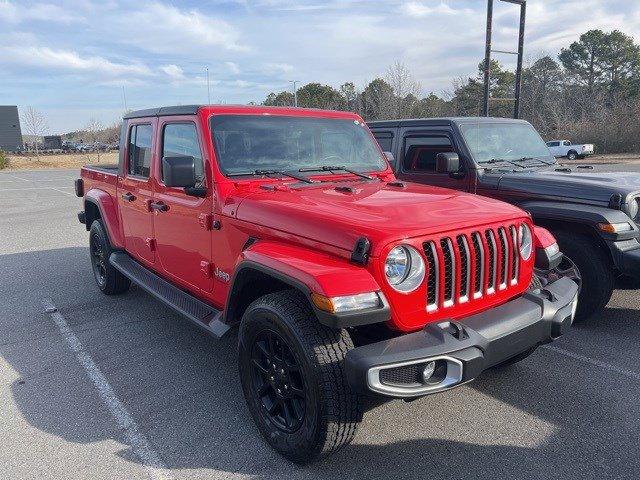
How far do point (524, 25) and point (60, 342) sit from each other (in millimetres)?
11101

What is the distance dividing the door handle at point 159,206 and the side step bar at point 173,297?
64cm

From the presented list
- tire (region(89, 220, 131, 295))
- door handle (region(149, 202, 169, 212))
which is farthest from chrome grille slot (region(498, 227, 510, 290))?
tire (region(89, 220, 131, 295))

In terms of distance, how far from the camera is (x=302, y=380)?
2.55 meters

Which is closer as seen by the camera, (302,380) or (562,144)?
(302,380)

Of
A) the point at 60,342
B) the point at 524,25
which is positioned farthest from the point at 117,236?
the point at 524,25

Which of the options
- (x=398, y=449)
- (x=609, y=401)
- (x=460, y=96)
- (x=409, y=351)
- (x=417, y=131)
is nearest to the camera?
(x=409, y=351)

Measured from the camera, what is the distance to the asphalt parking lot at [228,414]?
2693mm

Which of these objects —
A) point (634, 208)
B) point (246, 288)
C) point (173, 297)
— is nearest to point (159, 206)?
point (173, 297)

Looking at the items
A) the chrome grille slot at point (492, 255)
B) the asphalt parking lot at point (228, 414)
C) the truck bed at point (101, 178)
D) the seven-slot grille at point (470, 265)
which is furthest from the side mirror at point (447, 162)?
the truck bed at point (101, 178)

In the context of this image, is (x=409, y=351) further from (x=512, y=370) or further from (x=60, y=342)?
(x=60, y=342)

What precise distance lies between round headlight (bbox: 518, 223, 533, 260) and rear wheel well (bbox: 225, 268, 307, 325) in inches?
58.6

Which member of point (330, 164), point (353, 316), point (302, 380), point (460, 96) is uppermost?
point (460, 96)

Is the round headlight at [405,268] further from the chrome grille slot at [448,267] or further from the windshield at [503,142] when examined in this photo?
the windshield at [503,142]

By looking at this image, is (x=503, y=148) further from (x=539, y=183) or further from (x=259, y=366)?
(x=259, y=366)
